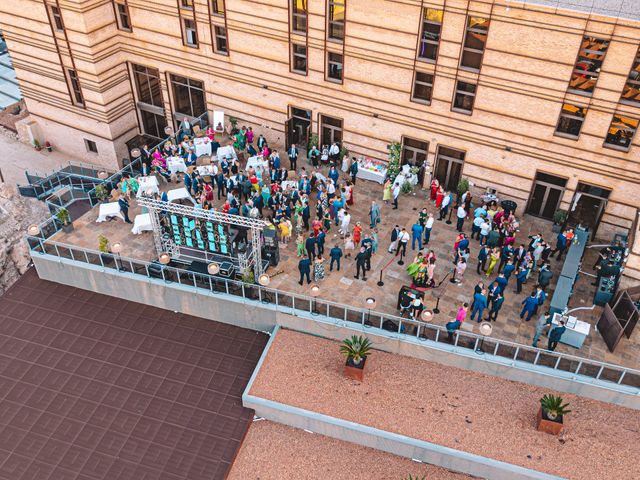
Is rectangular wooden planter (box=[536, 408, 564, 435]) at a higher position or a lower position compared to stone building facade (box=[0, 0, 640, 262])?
lower

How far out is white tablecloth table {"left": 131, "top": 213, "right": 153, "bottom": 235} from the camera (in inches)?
1017

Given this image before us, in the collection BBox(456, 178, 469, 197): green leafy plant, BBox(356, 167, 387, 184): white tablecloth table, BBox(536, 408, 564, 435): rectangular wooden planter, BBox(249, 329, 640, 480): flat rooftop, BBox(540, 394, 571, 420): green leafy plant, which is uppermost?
BBox(456, 178, 469, 197): green leafy plant

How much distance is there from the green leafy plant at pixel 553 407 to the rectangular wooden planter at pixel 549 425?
0.13 meters

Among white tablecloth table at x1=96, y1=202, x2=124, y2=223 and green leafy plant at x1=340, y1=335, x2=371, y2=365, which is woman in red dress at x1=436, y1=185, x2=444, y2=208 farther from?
white tablecloth table at x1=96, y1=202, x2=124, y2=223

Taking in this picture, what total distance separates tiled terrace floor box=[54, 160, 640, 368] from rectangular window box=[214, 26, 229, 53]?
364 inches

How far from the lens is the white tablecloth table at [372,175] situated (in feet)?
95.3

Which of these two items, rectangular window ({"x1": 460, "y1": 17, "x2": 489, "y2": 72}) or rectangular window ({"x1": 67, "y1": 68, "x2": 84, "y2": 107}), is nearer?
rectangular window ({"x1": 460, "y1": 17, "x2": 489, "y2": 72})

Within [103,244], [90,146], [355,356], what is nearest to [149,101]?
[90,146]

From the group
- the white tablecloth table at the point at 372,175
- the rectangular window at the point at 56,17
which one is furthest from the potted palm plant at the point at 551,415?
the rectangular window at the point at 56,17

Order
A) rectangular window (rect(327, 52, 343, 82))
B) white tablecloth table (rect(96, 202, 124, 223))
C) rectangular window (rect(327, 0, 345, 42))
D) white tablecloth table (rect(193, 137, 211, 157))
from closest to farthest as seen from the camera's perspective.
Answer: rectangular window (rect(327, 0, 345, 42)) → white tablecloth table (rect(96, 202, 124, 223)) → rectangular window (rect(327, 52, 343, 82)) → white tablecloth table (rect(193, 137, 211, 157))

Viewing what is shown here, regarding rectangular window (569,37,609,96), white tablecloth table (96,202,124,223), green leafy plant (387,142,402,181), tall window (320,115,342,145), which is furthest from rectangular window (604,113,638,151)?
white tablecloth table (96,202,124,223)

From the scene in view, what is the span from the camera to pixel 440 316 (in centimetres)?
2255

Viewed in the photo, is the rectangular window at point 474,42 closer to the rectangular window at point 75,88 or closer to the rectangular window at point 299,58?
the rectangular window at point 299,58

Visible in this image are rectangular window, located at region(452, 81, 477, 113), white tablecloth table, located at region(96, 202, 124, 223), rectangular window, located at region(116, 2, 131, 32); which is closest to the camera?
rectangular window, located at region(452, 81, 477, 113)
